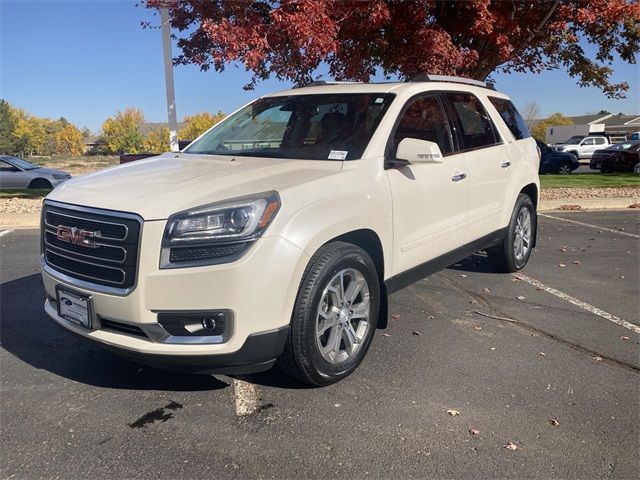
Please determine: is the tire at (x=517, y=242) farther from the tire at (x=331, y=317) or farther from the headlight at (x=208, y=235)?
the headlight at (x=208, y=235)

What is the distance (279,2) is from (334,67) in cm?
170

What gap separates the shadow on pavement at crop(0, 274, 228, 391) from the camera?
11.4ft

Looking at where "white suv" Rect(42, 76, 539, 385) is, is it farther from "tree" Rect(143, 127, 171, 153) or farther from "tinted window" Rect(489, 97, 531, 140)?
"tree" Rect(143, 127, 171, 153)

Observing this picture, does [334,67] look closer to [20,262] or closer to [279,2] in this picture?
[279,2]

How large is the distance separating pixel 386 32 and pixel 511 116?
11.3ft

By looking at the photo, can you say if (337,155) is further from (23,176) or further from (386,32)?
(23,176)

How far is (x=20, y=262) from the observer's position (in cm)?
668

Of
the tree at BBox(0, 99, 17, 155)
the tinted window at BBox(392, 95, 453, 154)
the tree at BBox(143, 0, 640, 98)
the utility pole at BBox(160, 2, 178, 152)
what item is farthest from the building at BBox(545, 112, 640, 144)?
the tree at BBox(0, 99, 17, 155)

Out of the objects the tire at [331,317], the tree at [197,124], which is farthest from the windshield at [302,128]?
the tree at [197,124]

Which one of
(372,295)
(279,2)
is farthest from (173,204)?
(279,2)

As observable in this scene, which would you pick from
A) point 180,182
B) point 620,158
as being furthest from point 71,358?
point 620,158

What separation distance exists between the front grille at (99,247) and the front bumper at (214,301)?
70 mm

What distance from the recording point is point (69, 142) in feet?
342

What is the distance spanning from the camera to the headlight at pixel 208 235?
2854 millimetres
